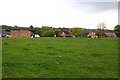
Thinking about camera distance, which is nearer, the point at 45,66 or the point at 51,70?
the point at 51,70

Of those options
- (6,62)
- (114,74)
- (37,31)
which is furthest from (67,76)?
(37,31)

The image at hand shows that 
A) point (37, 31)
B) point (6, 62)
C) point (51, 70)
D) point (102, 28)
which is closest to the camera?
point (51, 70)

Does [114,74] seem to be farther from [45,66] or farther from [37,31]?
[37,31]

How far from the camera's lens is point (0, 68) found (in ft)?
42.8

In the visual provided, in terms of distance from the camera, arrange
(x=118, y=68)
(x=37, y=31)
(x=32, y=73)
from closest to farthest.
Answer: (x=32, y=73) → (x=118, y=68) → (x=37, y=31)

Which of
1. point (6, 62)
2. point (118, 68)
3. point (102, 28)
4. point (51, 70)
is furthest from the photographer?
point (102, 28)

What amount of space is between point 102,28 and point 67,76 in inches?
3422

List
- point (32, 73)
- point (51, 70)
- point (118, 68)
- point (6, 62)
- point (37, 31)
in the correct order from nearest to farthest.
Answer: point (32, 73) < point (51, 70) < point (118, 68) < point (6, 62) < point (37, 31)

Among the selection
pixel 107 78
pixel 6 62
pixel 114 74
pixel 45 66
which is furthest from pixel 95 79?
pixel 6 62

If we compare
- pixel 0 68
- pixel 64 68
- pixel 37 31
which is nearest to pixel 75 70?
pixel 64 68

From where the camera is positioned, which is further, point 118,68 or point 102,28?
point 102,28

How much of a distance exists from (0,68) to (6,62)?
1842 mm

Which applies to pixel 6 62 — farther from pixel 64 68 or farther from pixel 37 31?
pixel 37 31

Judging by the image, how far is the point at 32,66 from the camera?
45.4ft
